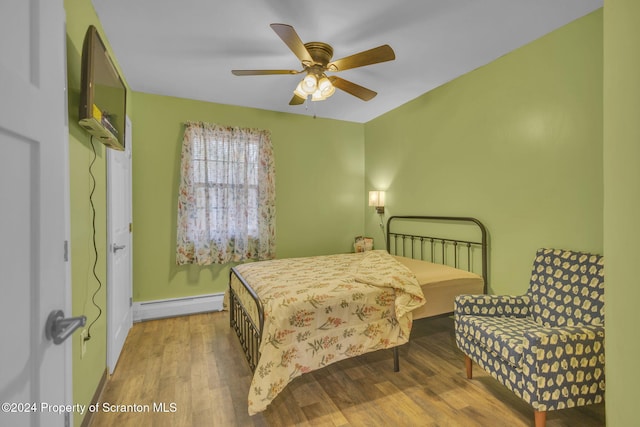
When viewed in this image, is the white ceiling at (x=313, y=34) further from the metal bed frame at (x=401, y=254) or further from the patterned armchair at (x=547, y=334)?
the patterned armchair at (x=547, y=334)

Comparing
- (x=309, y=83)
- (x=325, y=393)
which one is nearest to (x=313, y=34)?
(x=309, y=83)

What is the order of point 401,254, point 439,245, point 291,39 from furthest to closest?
point 401,254 < point 439,245 < point 291,39

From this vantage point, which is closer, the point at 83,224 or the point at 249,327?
the point at 83,224

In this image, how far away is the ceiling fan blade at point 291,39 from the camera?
169 centimetres

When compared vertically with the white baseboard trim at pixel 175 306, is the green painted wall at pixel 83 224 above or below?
above

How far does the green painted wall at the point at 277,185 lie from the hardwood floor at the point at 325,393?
1.04 meters

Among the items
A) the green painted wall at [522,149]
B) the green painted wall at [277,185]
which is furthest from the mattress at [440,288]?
the green painted wall at [277,185]

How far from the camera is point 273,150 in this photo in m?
4.04

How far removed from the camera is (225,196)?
371 centimetres

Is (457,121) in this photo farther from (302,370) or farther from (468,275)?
(302,370)

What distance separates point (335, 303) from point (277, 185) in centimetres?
243

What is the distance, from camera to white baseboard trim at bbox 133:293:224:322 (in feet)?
10.9

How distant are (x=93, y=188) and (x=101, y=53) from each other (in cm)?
84

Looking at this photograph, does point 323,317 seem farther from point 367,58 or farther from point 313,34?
point 313,34
